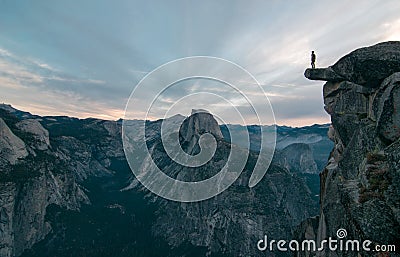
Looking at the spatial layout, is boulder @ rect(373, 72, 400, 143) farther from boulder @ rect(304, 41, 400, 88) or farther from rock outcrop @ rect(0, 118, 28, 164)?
rock outcrop @ rect(0, 118, 28, 164)

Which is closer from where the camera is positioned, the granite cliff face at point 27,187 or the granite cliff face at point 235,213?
the granite cliff face at point 27,187

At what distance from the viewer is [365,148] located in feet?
65.6

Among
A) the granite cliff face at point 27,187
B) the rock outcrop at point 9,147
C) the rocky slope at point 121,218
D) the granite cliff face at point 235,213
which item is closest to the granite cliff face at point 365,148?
the granite cliff face at point 235,213

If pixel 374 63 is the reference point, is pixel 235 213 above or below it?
below

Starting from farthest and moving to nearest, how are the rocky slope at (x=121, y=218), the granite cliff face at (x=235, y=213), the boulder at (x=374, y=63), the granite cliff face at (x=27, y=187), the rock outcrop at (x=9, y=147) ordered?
the granite cliff face at (x=235, y=213), the rock outcrop at (x=9, y=147), the rocky slope at (x=121, y=218), the granite cliff face at (x=27, y=187), the boulder at (x=374, y=63)

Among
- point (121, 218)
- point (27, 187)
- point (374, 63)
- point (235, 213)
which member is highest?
point (374, 63)

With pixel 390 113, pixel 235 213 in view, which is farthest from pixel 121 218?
pixel 390 113

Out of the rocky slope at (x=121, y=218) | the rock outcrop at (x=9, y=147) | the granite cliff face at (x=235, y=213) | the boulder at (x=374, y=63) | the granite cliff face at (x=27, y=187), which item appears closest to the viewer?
the boulder at (x=374, y=63)

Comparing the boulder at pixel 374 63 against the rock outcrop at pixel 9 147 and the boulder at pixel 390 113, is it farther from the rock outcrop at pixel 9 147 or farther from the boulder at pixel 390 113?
the rock outcrop at pixel 9 147

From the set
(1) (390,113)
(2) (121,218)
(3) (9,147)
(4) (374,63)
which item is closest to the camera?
(1) (390,113)

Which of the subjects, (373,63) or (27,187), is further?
(27,187)

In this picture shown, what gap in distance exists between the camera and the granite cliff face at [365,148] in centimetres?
1348

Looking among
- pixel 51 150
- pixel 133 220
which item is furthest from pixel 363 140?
pixel 51 150

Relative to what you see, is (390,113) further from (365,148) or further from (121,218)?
(121,218)
